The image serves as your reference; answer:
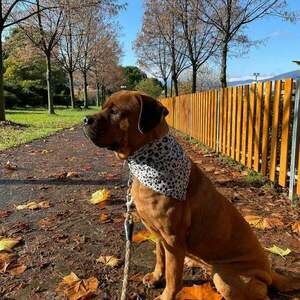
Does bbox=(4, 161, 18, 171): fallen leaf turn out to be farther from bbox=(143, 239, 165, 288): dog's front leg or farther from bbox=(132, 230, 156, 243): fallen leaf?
bbox=(143, 239, 165, 288): dog's front leg

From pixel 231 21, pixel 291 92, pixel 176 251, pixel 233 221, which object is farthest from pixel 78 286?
pixel 231 21

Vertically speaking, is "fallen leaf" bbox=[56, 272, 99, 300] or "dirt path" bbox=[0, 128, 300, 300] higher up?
"dirt path" bbox=[0, 128, 300, 300]

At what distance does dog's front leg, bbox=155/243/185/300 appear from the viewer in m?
2.50

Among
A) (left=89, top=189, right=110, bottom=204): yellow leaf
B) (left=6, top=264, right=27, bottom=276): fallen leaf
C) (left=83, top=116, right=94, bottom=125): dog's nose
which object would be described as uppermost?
(left=83, top=116, right=94, bottom=125): dog's nose

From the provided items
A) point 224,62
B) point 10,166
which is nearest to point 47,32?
point 224,62

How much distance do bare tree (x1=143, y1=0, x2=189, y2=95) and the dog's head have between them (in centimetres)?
2337

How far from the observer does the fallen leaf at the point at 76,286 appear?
2.88 m

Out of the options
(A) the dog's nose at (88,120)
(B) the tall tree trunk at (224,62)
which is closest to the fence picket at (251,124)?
(A) the dog's nose at (88,120)

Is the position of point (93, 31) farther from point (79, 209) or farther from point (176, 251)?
point (176, 251)

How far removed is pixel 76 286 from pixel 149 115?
4.93ft

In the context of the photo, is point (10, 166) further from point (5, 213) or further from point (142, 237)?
point (142, 237)

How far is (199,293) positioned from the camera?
2.86m

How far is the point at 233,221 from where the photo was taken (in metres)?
2.67

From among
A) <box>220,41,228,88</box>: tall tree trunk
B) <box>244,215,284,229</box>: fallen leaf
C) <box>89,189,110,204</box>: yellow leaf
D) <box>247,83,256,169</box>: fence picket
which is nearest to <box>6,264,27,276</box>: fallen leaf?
<box>89,189,110,204</box>: yellow leaf
